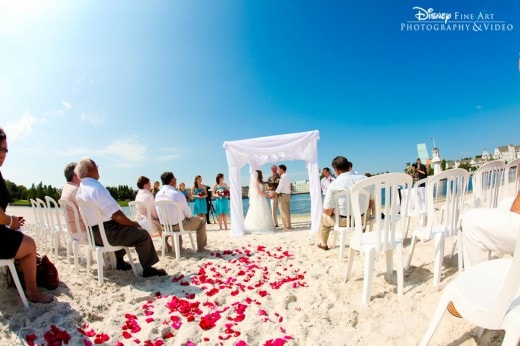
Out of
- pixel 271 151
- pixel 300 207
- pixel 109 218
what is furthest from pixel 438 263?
pixel 300 207

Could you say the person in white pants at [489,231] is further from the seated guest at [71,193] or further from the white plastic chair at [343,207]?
the seated guest at [71,193]

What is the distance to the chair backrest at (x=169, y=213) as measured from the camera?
498cm

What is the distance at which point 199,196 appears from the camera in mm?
9438

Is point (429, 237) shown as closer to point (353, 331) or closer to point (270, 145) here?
point (353, 331)

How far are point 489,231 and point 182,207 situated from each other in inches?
168

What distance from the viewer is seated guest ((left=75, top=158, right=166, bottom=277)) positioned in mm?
3619

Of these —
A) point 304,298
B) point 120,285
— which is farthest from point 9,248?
point 304,298

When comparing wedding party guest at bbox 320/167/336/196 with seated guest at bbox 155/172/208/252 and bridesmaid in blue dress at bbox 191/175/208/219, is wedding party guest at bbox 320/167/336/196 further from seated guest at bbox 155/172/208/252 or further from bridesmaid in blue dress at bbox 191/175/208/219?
seated guest at bbox 155/172/208/252

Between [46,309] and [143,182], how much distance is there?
338 cm

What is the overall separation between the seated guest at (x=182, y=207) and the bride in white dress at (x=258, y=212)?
329 centimetres

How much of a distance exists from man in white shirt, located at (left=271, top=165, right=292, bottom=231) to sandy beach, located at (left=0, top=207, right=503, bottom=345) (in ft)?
13.9

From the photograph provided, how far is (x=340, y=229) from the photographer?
4.50 metres

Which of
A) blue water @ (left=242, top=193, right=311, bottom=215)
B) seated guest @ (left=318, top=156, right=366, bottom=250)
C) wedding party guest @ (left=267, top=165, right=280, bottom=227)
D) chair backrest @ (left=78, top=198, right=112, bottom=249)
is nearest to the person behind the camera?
chair backrest @ (left=78, top=198, right=112, bottom=249)

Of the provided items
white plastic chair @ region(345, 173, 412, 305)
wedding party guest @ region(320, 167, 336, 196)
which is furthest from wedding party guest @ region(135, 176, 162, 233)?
wedding party guest @ region(320, 167, 336, 196)
